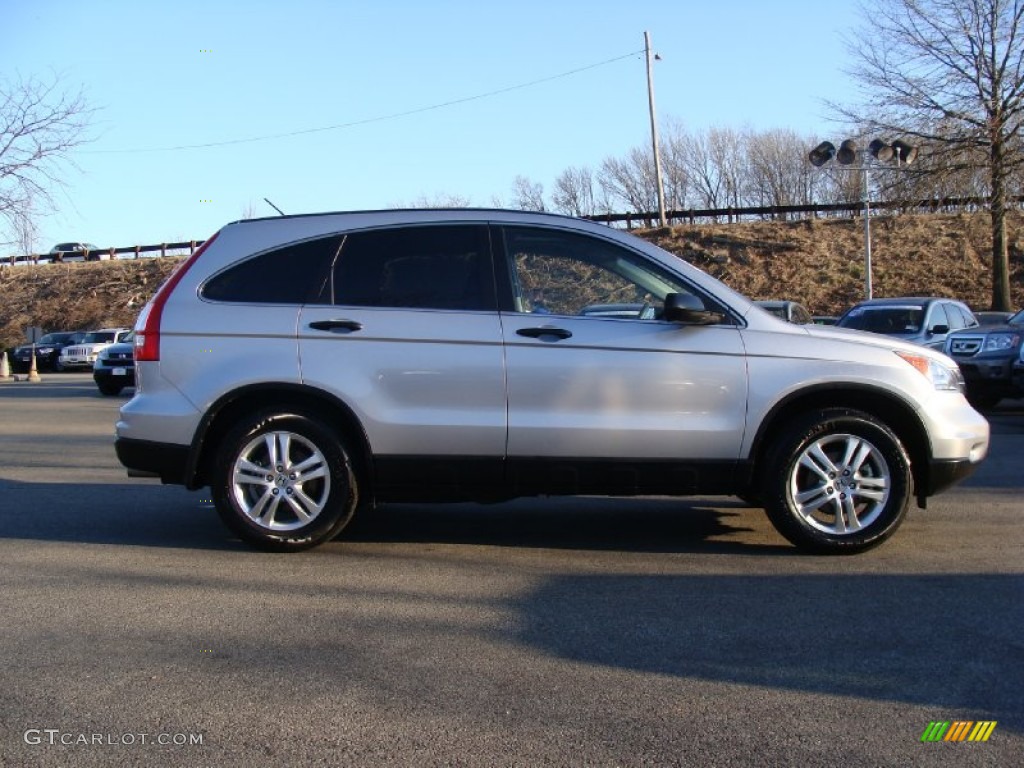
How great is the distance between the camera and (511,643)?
455 centimetres

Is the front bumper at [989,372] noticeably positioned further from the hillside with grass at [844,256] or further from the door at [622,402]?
the hillside with grass at [844,256]

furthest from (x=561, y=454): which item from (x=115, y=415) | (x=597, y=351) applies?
(x=115, y=415)

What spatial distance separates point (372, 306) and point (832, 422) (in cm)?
272

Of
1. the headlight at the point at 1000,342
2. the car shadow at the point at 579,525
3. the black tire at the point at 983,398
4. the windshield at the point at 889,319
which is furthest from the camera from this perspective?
the windshield at the point at 889,319

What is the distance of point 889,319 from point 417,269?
11074 millimetres

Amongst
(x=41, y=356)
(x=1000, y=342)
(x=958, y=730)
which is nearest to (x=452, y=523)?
(x=958, y=730)

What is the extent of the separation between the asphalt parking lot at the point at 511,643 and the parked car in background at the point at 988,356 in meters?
7.12

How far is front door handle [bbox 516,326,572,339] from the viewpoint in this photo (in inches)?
232

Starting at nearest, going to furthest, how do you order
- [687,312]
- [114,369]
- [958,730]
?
[958,730] → [687,312] → [114,369]

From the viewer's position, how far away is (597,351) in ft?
19.3

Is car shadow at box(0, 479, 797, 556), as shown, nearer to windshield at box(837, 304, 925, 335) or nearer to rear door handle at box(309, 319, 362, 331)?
rear door handle at box(309, 319, 362, 331)

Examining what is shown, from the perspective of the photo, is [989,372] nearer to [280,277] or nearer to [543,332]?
[543,332]

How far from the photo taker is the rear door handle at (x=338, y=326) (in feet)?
19.6

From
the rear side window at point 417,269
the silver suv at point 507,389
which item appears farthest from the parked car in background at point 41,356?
the rear side window at point 417,269
